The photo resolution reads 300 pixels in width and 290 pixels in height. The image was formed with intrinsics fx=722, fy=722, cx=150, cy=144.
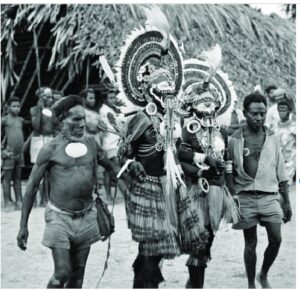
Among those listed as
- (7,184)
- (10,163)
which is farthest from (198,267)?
(10,163)

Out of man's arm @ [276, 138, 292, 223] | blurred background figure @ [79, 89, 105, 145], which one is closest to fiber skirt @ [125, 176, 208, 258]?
man's arm @ [276, 138, 292, 223]

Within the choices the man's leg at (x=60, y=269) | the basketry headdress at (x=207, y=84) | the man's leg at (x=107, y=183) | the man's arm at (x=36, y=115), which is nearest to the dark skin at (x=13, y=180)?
the man's arm at (x=36, y=115)

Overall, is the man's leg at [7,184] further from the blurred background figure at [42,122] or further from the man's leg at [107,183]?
the man's leg at [107,183]

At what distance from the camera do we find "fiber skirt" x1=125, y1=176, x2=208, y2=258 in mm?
5219

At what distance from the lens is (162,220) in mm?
5293

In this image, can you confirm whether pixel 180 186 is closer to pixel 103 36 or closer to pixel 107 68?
pixel 107 68

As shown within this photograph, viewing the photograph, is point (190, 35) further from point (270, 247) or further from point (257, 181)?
Answer: point (270, 247)

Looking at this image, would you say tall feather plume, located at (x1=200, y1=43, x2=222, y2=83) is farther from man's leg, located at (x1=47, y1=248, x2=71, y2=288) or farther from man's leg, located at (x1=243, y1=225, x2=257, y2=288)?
man's leg, located at (x1=47, y1=248, x2=71, y2=288)

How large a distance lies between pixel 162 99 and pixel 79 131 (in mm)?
816

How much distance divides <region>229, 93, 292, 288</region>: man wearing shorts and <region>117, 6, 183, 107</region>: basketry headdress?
77cm

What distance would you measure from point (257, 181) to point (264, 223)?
0.36m

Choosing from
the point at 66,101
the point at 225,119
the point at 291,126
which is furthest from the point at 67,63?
the point at 66,101

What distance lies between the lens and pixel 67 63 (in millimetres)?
13547

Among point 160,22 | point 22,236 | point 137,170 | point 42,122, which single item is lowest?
point 22,236
